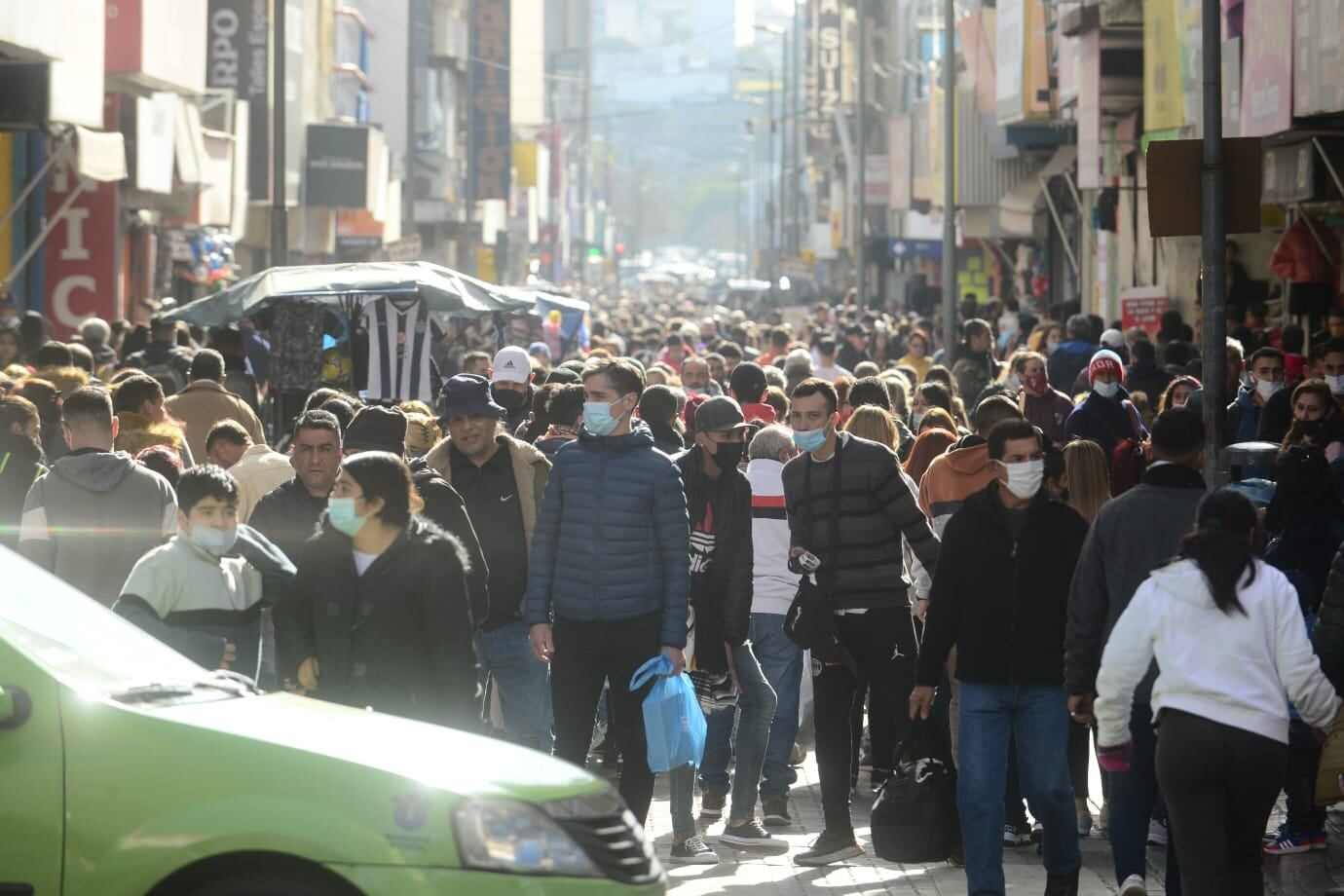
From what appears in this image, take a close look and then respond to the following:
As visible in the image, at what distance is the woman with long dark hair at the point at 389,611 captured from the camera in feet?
22.2

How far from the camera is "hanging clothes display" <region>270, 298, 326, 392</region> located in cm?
1722

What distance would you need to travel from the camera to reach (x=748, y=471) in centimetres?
980

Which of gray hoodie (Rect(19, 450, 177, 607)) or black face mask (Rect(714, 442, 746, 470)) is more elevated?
black face mask (Rect(714, 442, 746, 470))

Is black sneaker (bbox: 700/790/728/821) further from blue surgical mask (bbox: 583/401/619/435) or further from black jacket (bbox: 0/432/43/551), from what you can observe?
black jacket (bbox: 0/432/43/551)

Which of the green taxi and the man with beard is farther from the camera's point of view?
the man with beard

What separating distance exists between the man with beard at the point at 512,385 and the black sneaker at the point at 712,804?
3.56m

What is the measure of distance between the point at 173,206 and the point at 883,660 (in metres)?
24.7

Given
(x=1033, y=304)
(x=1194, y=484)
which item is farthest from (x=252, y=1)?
(x=1194, y=484)

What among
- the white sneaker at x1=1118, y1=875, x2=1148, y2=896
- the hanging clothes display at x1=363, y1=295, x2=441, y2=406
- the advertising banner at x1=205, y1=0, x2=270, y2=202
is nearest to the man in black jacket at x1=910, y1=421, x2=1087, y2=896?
the white sneaker at x1=1118, y1=875, x2=1148, y2=896

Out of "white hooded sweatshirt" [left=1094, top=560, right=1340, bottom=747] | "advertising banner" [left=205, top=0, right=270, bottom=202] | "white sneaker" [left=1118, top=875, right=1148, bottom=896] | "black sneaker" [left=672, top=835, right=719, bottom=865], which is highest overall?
"advertising banner" [left=205, top=0, right=270, bottom=202]

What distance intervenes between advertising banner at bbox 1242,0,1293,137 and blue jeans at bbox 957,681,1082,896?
8951mm

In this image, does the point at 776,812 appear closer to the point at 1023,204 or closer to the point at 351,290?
the point at 351,290

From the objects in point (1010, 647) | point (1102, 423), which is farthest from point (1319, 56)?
point (1010, 647)

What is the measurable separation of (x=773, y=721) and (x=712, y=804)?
453mm
